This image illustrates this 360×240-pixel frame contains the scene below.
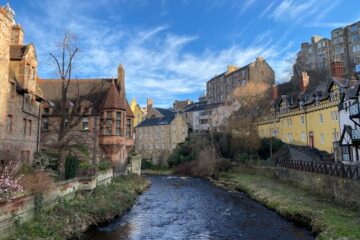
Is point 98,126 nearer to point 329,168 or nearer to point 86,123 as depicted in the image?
point 86,123

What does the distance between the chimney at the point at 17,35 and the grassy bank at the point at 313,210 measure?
83.8ft

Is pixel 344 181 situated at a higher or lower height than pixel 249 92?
lower

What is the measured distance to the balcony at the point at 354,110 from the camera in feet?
90.4

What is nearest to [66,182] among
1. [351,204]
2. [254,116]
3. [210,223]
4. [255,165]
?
[210,223]

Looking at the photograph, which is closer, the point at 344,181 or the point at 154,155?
the point at 344,181

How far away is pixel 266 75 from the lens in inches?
2972

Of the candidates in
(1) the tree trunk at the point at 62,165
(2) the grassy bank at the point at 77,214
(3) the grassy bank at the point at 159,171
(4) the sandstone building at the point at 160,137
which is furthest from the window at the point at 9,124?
(4) the sandstone building at the point at 160,137

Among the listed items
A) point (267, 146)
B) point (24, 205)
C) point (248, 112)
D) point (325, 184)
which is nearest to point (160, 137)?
A: point (248, 112)

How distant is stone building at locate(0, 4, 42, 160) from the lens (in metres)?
19.7

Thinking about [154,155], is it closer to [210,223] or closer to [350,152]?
[350,152]

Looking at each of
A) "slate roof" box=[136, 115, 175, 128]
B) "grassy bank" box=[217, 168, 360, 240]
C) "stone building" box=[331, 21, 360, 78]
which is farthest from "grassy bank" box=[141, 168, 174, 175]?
"stone building" box=[331, 21, 360, 78]

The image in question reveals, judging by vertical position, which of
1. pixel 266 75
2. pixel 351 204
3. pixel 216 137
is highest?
pixel 266 75

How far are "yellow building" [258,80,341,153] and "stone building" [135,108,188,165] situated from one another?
77.6ft

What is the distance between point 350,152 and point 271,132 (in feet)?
73.1
